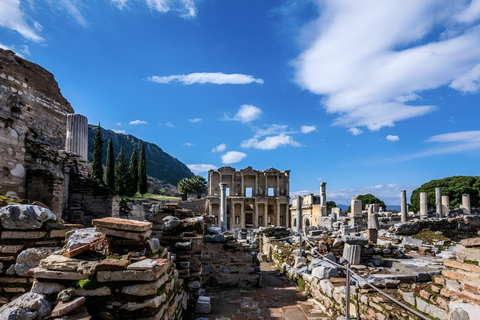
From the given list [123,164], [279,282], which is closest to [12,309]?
[279,282]

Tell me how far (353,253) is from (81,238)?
863 cm

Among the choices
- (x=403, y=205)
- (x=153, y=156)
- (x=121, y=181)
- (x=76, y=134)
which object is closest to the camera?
(x=76, y=134)

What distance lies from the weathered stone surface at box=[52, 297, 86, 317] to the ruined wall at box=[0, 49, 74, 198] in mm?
7040

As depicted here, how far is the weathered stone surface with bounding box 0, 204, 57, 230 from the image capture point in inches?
153

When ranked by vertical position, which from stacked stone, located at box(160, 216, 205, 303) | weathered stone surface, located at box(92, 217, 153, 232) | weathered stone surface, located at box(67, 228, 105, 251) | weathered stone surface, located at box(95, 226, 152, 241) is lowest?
stacked stone, located at box(160, 216, 205, 303)

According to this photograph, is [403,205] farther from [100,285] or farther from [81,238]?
[100,285]

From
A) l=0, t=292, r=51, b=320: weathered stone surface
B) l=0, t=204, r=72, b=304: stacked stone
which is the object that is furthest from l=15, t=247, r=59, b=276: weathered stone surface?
l=0, t=292, r=51, b=320: weathered stone surface

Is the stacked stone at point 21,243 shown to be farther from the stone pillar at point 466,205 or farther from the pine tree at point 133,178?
the pine tree at point 133,178

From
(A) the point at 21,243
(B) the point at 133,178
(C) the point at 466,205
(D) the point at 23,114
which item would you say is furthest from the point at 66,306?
(B) the point at 133,178

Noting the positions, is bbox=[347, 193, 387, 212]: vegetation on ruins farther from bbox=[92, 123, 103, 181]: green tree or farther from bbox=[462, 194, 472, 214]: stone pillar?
bbox=[92, 123, 103, 181]: green tree

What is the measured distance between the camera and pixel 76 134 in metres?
15.4

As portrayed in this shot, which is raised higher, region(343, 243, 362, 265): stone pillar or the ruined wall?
the ruined wall

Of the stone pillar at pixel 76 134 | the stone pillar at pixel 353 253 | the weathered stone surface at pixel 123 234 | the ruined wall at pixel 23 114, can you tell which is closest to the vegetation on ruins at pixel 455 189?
the stone pillar at pixel 353 253

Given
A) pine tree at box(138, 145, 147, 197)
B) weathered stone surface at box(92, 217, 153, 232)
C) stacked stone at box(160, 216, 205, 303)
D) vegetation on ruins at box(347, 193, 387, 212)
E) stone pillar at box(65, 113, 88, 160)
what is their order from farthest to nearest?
vegetation on ruins at box(347, 193, 387, 212), pine tree at box(138, 145, 147, 197), stone pillar at box(65, 113, 88, 160), stacked stone at box(160, 216, 205, 303), weathered stone surface at box(92, 217, 153, 232)
